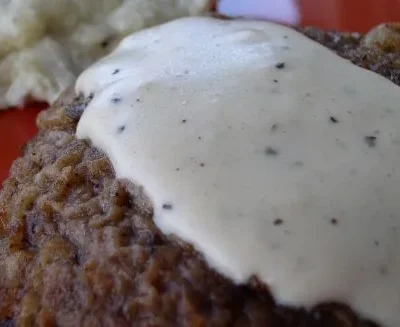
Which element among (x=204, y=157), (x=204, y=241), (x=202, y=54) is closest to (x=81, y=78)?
(x=202, y=54)

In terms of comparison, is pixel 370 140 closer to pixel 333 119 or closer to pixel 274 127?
pixel 333 119

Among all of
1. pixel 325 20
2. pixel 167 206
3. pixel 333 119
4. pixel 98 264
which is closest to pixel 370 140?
pixel 333 119

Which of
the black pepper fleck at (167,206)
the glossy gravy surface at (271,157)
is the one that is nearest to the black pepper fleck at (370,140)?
the glossy gravy surface at (271,157)

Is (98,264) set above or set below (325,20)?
above

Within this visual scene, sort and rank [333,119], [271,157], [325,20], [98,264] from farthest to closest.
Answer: [325,20] → [333,119] → [271,157] → [98,264]

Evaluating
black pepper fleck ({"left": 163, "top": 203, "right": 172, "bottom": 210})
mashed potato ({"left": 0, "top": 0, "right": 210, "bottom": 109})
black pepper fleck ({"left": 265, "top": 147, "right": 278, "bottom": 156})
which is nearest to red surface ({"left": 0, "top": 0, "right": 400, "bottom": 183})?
mashed potato ({"left": 0, "top": 0, "right": 210, "bottom": 109})

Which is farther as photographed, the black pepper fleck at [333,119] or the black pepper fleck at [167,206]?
the black pepper fleck at [333,119]

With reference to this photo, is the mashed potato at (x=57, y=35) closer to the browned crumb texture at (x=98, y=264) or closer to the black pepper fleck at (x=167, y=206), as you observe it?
the browned crumb texture at (x=98, y=264)
